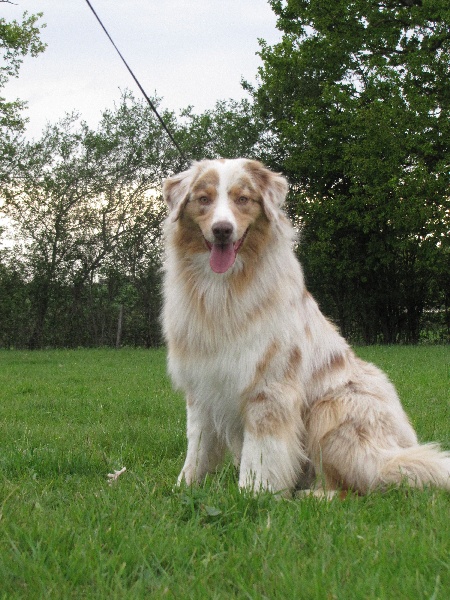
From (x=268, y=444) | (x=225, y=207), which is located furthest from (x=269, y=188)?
(x=268, y=444)

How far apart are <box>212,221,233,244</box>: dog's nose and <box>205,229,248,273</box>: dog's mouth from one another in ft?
0.16

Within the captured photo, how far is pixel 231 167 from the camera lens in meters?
4.03

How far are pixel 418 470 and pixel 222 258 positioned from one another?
1670 millimetres

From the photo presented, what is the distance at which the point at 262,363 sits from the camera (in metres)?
3.85

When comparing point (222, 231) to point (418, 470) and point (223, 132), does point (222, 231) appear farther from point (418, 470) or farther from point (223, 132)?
point (223, 132)

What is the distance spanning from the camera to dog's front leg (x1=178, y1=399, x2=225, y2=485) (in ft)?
13.8

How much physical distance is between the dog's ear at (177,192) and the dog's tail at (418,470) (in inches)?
77.5

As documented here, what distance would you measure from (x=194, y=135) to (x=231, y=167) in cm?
2646

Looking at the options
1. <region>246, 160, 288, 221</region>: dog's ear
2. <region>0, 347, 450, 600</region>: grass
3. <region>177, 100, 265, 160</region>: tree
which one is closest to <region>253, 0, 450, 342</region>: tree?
<region>177, 100, 265, 160</region>: tree

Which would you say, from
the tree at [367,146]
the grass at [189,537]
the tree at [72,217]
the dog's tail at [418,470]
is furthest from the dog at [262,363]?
the tree at [72,217]

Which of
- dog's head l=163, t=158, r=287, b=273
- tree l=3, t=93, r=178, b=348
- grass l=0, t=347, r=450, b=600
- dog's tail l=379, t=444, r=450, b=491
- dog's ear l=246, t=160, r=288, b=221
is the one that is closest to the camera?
grass l=0, t=347, r=450, b=600

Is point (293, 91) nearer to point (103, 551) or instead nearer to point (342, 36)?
point (342, 36)

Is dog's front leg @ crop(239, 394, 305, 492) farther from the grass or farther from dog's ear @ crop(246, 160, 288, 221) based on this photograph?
dog's ear @ crop(246, 160, 288, 221)

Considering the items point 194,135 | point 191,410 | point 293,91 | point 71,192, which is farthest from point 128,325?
point 191,410
